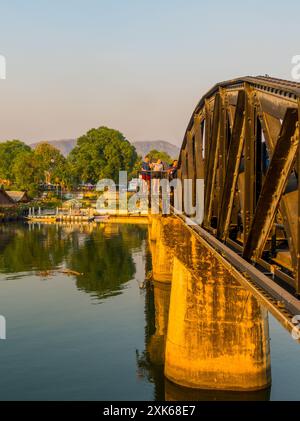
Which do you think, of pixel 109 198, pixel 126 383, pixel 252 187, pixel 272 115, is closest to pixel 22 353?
pixel 126 383

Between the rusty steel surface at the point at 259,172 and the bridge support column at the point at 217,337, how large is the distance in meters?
8.36

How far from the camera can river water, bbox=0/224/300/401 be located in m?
28.7

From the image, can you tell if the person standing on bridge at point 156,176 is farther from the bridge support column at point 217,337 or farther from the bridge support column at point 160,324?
the bridge support column at point 217,337

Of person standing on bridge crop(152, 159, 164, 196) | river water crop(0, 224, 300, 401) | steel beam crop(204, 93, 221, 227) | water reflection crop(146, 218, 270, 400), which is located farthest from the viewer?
person standing on bridge crop(152, 159, 164, 196)

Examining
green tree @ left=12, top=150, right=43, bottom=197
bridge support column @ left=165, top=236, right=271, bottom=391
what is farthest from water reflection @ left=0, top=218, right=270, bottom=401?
green tree @ left=12, top=150, right=43, bottom=197

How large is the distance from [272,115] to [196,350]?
752 inches

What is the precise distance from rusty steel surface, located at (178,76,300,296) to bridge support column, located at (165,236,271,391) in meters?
8.36

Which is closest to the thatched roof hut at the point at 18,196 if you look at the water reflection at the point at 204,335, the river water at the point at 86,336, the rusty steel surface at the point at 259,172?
the river water at the point at 86,336

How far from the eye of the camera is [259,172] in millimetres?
13117

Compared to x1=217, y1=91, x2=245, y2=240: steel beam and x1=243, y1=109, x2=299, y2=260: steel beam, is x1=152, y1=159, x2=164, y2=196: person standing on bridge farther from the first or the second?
x1=243, y1=109, x2=299, y2=260: steel beam

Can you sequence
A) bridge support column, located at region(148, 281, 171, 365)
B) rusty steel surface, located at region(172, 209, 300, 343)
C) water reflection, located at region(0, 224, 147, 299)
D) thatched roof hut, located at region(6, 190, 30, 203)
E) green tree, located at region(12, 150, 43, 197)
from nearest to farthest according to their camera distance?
rusty steel surface, located at region(172, 209, 300, 343), bridge support column, located at region(148, 281, 171, 365), water reflection, located at region(0, 224, 147, 299), thatched roof hut, located at region(6, 190, 30, 203), green tree, located at region(12, 150, 43, 197)

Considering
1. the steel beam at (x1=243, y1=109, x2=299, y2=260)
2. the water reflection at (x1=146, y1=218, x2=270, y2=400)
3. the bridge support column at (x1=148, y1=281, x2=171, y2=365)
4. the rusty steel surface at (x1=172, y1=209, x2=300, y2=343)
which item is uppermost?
the steel beam at (x1=243, y1=109, x2=299, y2=260)

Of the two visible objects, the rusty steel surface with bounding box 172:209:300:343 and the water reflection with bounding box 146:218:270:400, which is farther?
the water reflection with bounding box 146:218:270:400
